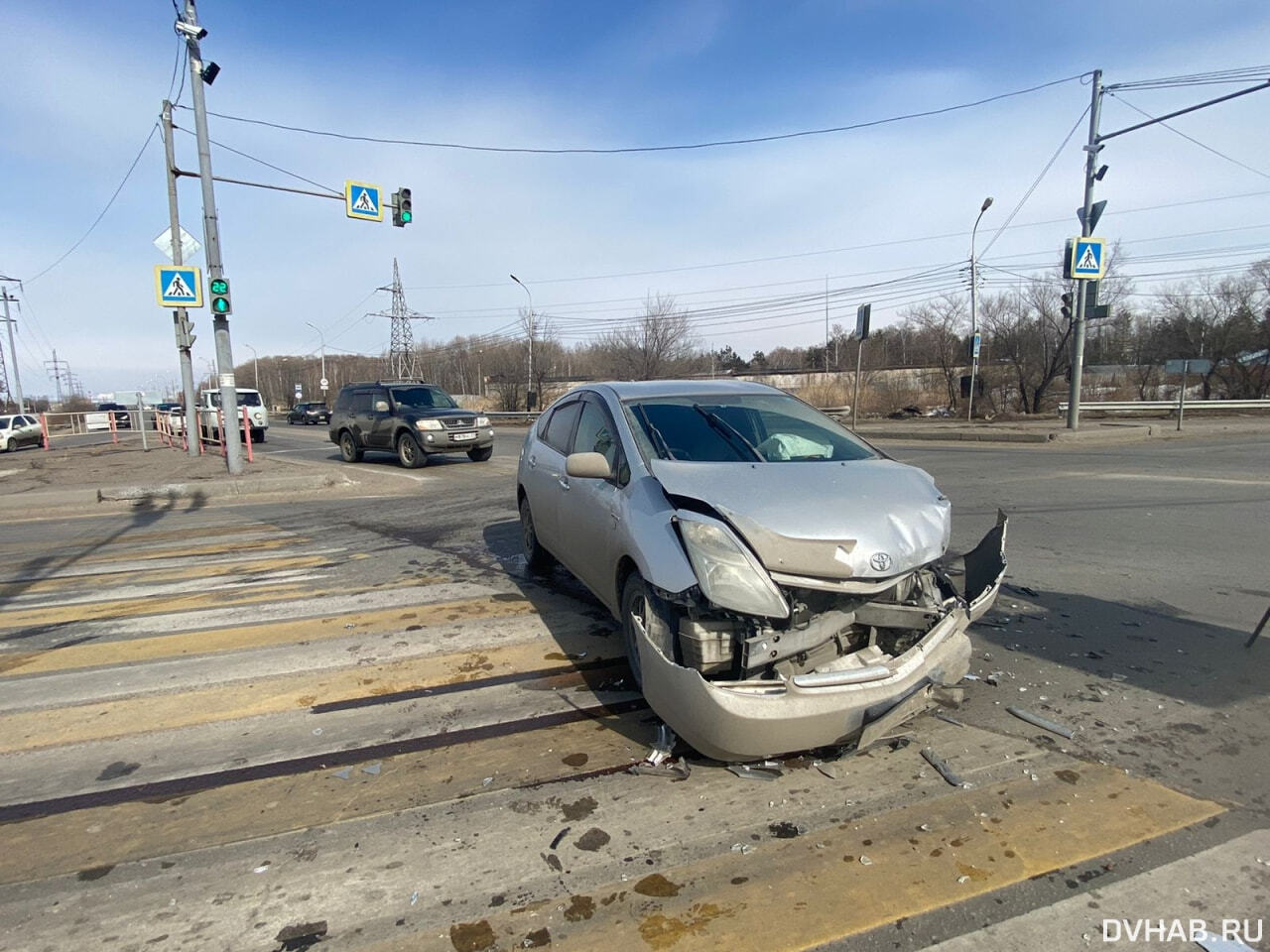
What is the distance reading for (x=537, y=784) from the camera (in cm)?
296

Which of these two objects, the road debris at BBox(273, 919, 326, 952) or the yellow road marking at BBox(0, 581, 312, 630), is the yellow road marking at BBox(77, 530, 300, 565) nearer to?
the yellow road marking at BBox(0, 581, 312, 630)

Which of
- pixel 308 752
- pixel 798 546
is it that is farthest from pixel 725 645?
pixel 308 752

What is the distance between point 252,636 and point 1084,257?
2105 cm

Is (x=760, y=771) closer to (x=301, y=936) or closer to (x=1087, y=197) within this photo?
(x=301, y=936)

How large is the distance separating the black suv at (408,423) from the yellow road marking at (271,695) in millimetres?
11797

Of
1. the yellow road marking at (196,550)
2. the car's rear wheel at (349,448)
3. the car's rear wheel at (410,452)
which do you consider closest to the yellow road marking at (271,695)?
the yellow road marking at (196,550)

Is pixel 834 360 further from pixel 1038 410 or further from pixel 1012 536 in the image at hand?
pixel 1012 536

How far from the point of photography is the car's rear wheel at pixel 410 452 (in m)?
15.7

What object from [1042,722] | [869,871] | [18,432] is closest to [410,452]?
[1042,722]

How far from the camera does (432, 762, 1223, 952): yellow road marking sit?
2.16 m

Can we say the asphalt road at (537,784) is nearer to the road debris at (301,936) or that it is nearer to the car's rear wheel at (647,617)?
the road debris at (301,936)

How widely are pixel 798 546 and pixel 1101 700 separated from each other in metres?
2.16

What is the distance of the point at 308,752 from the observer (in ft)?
10.8

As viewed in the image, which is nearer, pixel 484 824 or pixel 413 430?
pixel 484 824
